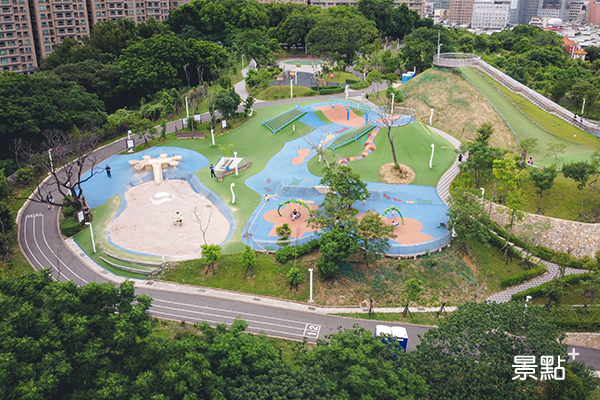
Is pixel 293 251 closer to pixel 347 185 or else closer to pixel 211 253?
pixel 211 253

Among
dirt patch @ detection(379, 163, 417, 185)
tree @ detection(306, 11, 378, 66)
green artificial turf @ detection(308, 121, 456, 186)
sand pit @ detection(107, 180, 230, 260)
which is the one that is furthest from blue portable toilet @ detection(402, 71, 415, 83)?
sand pit @ detection(107, 180, 230, 260)

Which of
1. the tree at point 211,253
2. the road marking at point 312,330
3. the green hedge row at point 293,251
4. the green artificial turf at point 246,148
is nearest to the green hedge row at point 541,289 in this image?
the road marking at point 312,330

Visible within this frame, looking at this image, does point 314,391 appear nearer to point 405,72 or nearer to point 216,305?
point 216,305

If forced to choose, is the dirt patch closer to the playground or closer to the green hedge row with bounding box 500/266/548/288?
the playground

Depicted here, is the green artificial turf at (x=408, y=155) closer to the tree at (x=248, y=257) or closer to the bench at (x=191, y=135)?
the tree at (x=248, y=257)

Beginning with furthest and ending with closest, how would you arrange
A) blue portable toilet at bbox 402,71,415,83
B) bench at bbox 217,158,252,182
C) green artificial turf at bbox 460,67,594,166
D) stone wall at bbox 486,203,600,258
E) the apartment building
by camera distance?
the apartment building < blue portable toilet at bbox 402,71,415,83 < bench at bbox 217,158,252,182 < green artificial turf at bbox 460,67,594,166 < stone wall at bbox 486,203,600,258

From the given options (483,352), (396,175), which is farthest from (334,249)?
(396,175)

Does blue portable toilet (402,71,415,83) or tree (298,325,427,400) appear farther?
blue portable toilet (402,71,415,83)
